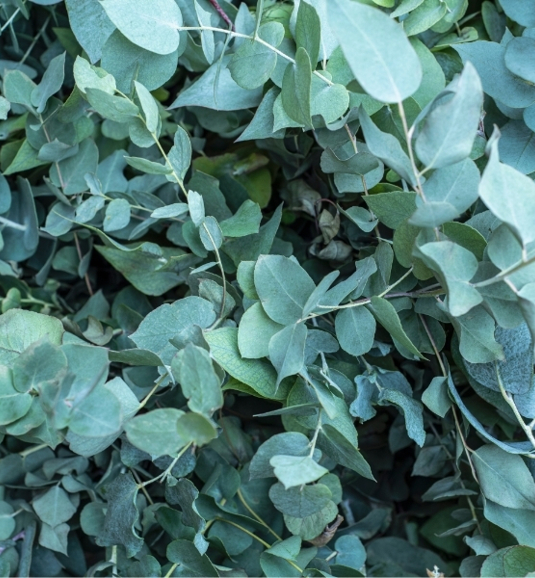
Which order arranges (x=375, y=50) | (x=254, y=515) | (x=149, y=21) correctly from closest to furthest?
(x=375, y=50) < (x=149, y=21) < (x=254, y=515)

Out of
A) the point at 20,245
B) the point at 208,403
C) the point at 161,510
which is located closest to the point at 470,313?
the point at 208,403

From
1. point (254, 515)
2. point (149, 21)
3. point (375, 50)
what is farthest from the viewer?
point (254, 515)

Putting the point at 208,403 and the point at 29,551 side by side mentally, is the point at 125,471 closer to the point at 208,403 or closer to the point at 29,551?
the point at 29,551

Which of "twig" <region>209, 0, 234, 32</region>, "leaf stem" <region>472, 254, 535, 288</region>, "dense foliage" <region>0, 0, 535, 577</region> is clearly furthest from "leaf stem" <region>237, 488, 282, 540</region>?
"twig" <region>209, 0, 234, 32</region>

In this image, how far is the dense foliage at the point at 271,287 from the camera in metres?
0.35

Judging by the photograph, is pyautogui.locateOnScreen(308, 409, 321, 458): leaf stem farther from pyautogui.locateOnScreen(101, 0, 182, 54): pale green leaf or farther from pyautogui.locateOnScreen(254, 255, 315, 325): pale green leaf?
pyautogui.locateOnScreen(101, 0, 182, 54): pale green leaf

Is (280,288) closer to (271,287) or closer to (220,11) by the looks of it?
(271,287)

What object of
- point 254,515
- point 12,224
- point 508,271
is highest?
point 508,271

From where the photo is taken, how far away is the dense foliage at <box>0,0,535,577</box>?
0.35 meters

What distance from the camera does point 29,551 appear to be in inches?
21.6

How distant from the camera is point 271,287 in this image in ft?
1.38

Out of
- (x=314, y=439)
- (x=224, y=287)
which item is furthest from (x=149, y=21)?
(x=314, y=439)

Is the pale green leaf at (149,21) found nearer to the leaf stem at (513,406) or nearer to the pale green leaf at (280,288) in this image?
the pale green leaf at (280,288)

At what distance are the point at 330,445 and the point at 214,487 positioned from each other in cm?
15
